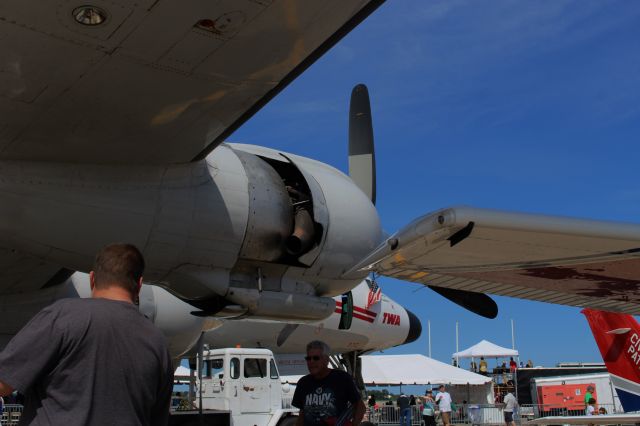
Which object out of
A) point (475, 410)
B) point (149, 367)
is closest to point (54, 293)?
point (149, 367)

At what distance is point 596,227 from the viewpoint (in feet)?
16.4

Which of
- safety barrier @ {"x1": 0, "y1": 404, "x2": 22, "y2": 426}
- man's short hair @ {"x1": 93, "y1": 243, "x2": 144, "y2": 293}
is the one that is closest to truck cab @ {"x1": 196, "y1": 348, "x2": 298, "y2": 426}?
safety barrier @ {"x1": 0, "y1": 404, "x2": 22, "y2": 426}

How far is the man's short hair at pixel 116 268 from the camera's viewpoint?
2.41 metres

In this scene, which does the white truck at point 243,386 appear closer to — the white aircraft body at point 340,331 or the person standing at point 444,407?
the white aircraft body at point 340,331

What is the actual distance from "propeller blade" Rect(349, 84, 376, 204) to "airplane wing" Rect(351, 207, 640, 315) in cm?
281

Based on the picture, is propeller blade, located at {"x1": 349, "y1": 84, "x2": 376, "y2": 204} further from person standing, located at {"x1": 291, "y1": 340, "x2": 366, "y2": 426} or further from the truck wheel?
the truck wheel

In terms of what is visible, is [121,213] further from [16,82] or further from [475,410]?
[475,410]

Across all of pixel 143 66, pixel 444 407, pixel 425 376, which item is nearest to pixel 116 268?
pixel 143 66

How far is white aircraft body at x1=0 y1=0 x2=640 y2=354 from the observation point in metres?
4.56

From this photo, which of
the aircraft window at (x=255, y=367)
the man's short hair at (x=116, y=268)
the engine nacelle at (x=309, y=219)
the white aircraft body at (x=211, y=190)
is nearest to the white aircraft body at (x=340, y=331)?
the aircraft window at (x=255, y=367)

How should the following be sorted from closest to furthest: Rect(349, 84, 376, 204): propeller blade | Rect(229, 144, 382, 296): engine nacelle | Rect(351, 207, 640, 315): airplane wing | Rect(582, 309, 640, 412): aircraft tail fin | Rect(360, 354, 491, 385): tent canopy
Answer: Rect(351, 207, 640, 315): airplane wing → Rect(229, 144, 382, 296): engine nacelle → Rect(349, 84, 376, 204): propeller blade → Rect(582, 309, 640, 412): aircraft tail fin → Rect(360, 354, 491, 385): tent canopy

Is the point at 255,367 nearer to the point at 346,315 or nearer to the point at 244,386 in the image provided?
the point at 244,386

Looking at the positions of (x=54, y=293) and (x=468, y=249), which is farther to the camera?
(x=54, y=293)

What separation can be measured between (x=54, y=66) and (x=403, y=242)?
269 cm
